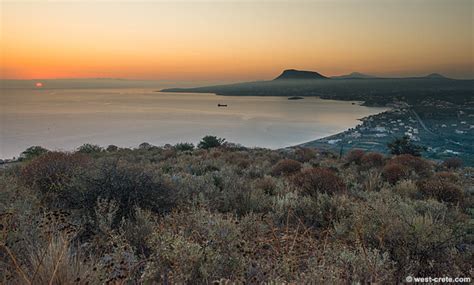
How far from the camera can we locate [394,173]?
820 cm

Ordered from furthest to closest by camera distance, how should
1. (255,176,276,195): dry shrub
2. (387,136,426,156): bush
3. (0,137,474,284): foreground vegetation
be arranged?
(387,136,426,156): bush < (255,176,276,195): dry shrub < (0,137,474,284): foreground vegetation

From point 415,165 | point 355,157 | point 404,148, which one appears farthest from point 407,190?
point 404,148

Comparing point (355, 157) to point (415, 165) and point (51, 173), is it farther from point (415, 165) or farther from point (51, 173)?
point (51, 173)

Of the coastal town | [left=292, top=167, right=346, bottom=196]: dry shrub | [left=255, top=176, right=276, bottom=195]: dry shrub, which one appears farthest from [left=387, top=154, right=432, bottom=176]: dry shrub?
the coastal town

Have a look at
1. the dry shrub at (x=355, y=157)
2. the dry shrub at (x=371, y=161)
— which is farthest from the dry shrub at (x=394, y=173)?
the dry shrub at (x=355, y=157)

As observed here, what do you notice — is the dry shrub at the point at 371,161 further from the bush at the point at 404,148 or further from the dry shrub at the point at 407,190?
the bush at the point at 404,148

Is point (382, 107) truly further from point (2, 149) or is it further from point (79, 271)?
point (79, 271)

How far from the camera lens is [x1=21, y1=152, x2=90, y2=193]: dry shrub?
5.07 metres

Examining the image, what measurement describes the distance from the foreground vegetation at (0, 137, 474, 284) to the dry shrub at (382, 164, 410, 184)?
4.99ft

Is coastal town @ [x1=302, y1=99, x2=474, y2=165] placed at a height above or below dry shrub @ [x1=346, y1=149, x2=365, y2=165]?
below

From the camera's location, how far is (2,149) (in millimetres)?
25172

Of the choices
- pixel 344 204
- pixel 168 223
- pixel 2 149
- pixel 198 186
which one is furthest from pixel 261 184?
pixel 2 149

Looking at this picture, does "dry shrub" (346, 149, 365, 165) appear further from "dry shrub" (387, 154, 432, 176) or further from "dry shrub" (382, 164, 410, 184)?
"dry shrub" (382, 164, 410, 184)

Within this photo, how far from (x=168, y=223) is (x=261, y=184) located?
3.22m
